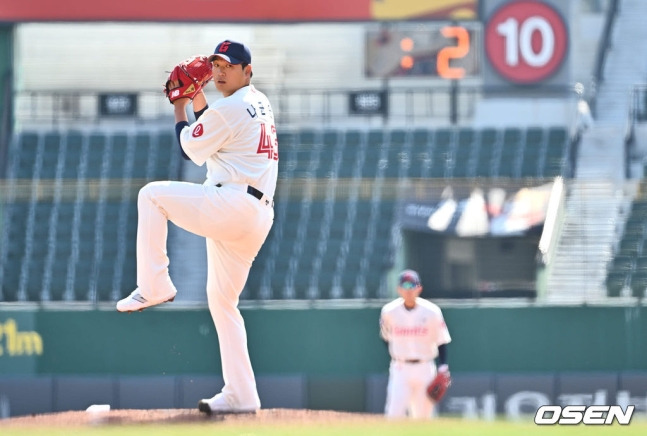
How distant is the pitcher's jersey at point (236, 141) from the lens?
619 centimetres

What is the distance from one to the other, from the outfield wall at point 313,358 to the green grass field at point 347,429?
20.1 feet

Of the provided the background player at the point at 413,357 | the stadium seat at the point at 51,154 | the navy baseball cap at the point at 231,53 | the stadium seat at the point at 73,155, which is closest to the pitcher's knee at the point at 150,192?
the navy baseball cap at the point at 231,53

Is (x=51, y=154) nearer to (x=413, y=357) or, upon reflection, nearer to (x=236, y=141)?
(x=413, y=357)

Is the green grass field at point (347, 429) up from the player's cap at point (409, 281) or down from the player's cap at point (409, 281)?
up

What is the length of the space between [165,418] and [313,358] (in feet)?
20.1

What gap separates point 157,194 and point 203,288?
21.4ft

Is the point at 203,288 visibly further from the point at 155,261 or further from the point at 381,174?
the point at 155,261

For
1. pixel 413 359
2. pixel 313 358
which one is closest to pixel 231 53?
pixel 413 359

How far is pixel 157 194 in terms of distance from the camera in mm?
6242

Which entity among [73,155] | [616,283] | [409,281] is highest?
[73,155]

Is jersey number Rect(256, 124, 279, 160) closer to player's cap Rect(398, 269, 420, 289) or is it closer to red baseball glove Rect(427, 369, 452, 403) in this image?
red baseball glove Rect(427, 369, 452, 403)

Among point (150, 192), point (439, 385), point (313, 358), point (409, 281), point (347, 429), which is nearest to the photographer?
point (347, 429)

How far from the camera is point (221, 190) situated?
627 cm

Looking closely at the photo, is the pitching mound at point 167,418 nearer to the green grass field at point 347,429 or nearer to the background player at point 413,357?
the green grass field at point 347,429
